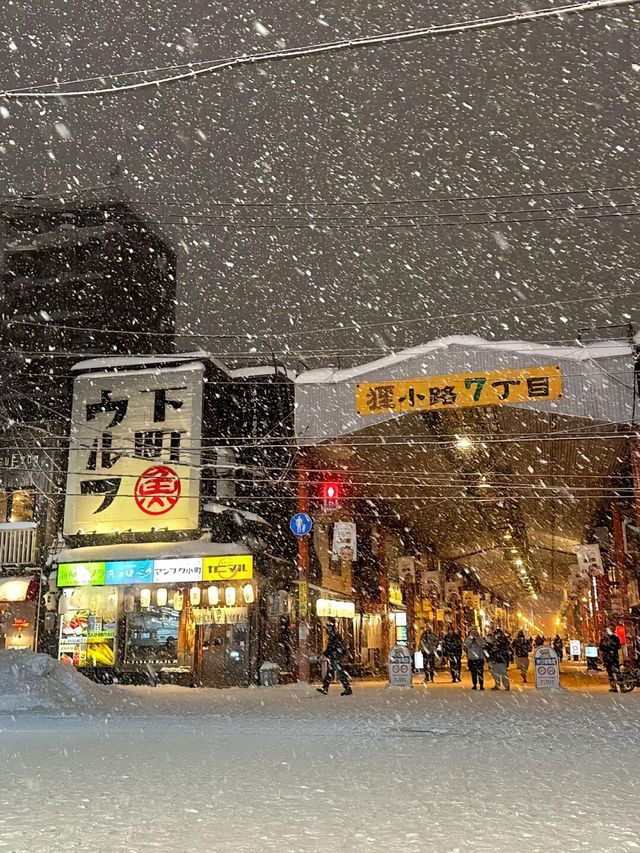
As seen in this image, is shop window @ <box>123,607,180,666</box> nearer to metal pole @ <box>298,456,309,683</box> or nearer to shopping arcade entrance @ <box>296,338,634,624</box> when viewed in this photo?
metal pole @ <box>298,456,309,683</box>

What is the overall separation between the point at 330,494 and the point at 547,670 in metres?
8.76

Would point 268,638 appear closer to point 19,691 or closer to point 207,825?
point 19,691

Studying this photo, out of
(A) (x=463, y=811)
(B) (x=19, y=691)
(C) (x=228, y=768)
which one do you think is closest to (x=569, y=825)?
(A) (x=463, y=811)

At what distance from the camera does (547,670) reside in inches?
923

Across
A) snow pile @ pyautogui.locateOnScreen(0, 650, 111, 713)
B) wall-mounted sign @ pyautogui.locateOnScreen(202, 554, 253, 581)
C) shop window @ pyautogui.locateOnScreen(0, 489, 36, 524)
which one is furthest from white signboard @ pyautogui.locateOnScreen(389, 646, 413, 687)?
shop window @ pyautogui.locateOnScreen(0, 489, 36, 524)

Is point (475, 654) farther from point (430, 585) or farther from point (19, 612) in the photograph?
point (430, 585)

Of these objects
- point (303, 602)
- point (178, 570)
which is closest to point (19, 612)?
point (178, 570)

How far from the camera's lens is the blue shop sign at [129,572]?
1034 inches

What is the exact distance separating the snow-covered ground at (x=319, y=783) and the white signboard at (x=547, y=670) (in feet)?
28.7

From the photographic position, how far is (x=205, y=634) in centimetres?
2708

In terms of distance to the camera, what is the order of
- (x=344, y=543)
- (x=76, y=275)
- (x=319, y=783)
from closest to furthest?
(x=319, y=783)
(x=344, y=543)
(x=76, y=275)

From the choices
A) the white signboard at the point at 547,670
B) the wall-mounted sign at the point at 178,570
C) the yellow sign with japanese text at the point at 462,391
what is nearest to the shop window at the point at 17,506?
the wall-mounted sign at the point at 178,570

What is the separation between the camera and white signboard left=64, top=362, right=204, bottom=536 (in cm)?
2667

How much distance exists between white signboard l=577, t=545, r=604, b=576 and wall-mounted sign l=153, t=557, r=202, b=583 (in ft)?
58.2
